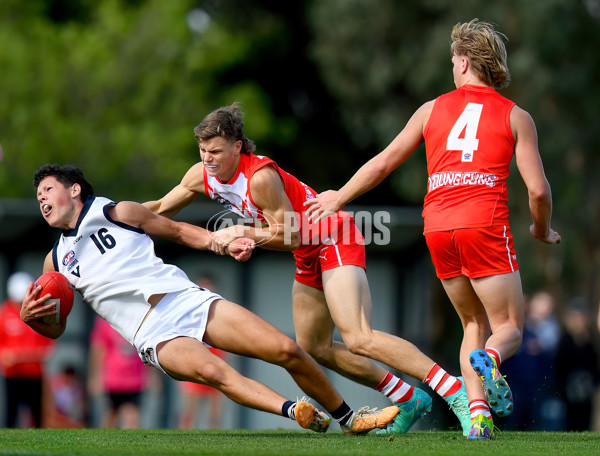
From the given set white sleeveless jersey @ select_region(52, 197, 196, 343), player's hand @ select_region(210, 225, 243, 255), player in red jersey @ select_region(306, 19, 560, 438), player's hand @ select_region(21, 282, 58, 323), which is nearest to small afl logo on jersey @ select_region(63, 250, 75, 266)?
white sleeveless jersey @ select_region(52, 197, 196, 343)

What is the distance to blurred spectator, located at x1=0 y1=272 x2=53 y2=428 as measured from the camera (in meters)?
11.7

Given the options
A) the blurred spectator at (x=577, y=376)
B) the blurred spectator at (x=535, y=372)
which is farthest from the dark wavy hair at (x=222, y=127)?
the blurred spectator at (x=577, y=376)

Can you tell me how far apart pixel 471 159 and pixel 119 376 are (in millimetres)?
7515

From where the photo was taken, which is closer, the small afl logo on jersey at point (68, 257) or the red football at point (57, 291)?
the red football at point (57, 291)

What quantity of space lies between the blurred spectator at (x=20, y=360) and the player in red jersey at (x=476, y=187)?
6.74 m

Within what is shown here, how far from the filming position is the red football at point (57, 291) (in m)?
6.22

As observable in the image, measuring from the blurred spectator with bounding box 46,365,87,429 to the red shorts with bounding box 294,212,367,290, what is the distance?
774cm

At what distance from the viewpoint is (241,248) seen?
6273 millimetres

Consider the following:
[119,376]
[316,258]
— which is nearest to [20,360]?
[119,376]

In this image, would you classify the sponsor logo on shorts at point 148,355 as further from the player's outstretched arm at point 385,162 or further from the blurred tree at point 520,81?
the blurred tree at point 520,81

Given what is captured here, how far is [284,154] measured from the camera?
87.4ft

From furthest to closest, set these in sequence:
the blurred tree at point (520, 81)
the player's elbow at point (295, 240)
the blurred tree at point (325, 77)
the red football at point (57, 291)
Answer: the blurred tree at point (325, 77) → the blurred tree at point (520, 81) → the player's elbow at point (295, 240) → the red football at point (57, 291)

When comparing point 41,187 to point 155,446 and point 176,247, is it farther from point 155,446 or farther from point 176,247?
point 176,247

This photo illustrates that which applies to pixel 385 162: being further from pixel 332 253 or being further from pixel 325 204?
pixel 332 253
